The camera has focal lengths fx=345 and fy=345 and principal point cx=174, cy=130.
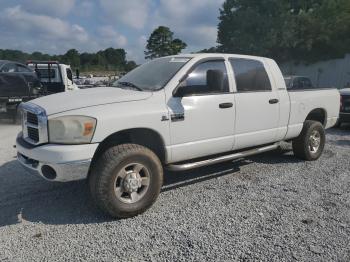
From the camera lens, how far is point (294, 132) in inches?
227

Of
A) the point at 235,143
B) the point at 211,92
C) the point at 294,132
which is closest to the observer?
the point at 211,92

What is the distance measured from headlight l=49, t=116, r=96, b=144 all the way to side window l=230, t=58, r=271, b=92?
2.28 meters

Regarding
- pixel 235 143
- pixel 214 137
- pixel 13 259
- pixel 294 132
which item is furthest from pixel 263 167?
pixel 13 259

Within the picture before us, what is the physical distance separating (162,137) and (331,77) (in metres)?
29.1

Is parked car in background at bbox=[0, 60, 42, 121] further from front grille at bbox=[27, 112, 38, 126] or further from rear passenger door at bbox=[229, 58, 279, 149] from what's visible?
rear passenger door at bbox=[229, 58, 279, 149]

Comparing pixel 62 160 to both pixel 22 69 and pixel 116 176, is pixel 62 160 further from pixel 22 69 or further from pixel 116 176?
pixel 22 69

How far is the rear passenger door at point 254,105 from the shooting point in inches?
190

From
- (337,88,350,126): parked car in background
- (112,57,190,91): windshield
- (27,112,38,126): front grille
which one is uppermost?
(112,57,190,91): windshield

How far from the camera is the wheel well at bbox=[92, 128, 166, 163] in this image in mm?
3902

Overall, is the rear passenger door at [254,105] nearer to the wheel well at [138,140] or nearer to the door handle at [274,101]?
the door handle at [274,101]

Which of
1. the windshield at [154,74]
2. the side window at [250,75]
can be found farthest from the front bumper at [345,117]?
the windshield at [154,74]

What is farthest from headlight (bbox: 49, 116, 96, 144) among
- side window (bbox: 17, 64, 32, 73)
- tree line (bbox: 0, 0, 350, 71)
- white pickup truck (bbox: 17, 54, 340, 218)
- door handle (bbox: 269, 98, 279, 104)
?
tree line (bbox: 0, 0, 350, 71)

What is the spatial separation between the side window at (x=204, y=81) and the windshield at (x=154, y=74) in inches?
7.8

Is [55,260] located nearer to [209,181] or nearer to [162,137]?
[162,137]
